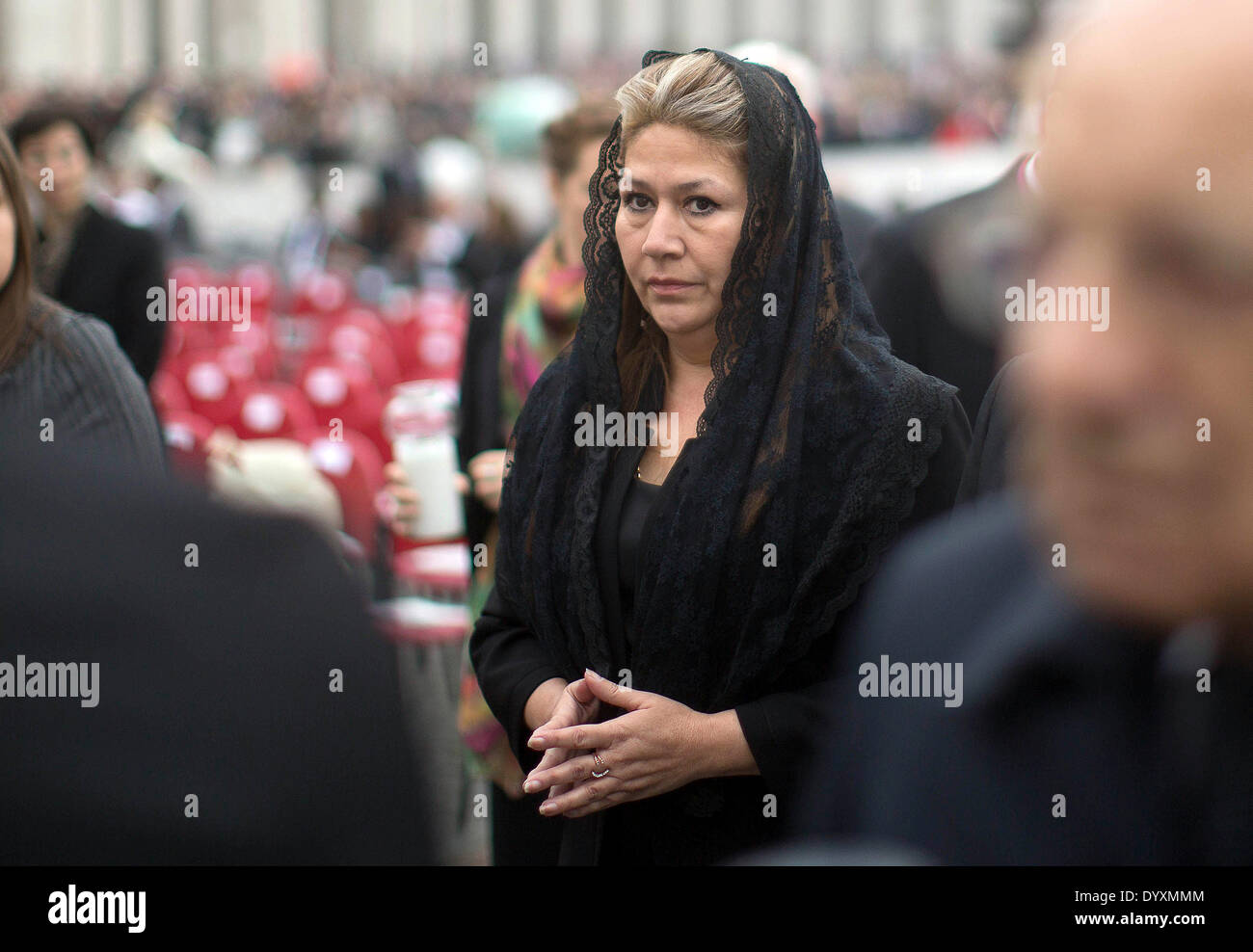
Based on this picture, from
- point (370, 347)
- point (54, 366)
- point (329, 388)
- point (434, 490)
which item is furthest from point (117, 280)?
point (370, 347)

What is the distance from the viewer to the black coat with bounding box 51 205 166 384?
13.8 feet

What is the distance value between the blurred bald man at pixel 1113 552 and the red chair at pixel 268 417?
4.33 m

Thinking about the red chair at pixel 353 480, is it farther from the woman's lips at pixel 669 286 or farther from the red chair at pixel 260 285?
the red chair at pixel 260 285

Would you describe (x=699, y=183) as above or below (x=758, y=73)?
below

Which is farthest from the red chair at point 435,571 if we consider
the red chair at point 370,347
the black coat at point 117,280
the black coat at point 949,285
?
the black coat at point 949,285

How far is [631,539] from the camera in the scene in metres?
2.00

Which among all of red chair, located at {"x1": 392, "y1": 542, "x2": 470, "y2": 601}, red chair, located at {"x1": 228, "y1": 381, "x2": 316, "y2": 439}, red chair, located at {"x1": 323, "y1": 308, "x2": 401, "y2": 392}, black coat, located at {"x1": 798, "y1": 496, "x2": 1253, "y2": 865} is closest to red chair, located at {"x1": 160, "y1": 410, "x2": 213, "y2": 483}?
red chair, located at {"x1": 228, "y1": 381, "x2": 316, "y2": 439}

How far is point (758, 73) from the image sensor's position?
1933 mm

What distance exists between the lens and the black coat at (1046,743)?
826mm
